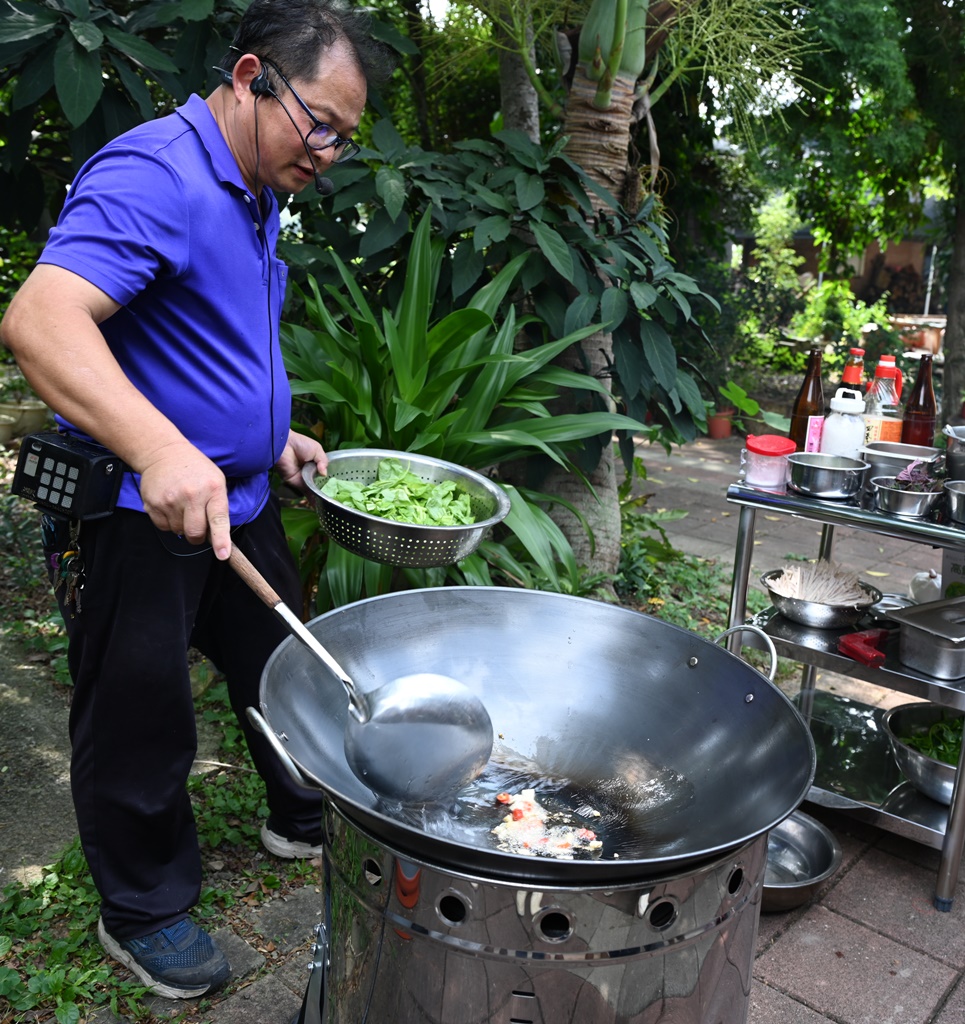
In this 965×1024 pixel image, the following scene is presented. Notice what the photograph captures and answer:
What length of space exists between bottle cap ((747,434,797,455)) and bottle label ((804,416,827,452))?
0.09 meters

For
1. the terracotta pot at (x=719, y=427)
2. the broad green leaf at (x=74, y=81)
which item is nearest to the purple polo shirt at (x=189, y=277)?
the broad green leaf at (x=74, y=81)

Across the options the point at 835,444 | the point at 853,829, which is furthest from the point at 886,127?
the point at 853,829

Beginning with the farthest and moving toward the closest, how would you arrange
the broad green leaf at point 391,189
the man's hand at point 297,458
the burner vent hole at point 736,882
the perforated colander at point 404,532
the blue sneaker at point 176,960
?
the broad green leaf at point 391,189
the man's hand at point 297,458
the blue sneaker at point 176,960
the perforated colander at point 404,532
the burner vent hole at point 736,882

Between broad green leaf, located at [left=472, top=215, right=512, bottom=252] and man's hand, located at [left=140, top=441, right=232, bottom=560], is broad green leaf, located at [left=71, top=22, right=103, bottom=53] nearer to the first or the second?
broad green leaf, located at [left=472, top=215, right=512, bottom=252]

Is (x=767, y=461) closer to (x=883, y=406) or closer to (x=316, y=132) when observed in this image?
(x=883, y=406)

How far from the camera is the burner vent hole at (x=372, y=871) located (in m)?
1.36

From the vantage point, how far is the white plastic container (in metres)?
2.92

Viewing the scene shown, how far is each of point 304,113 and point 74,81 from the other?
1351 millimetres

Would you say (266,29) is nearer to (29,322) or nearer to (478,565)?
(29,322)

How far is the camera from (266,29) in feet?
6.04

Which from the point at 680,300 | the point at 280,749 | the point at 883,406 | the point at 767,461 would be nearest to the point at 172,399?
the point at 280,749

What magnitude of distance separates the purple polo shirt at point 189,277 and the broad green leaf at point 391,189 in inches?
49.8

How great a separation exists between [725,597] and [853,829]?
1.88m

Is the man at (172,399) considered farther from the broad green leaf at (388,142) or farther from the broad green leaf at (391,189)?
the broad green leaf at (388,142)
